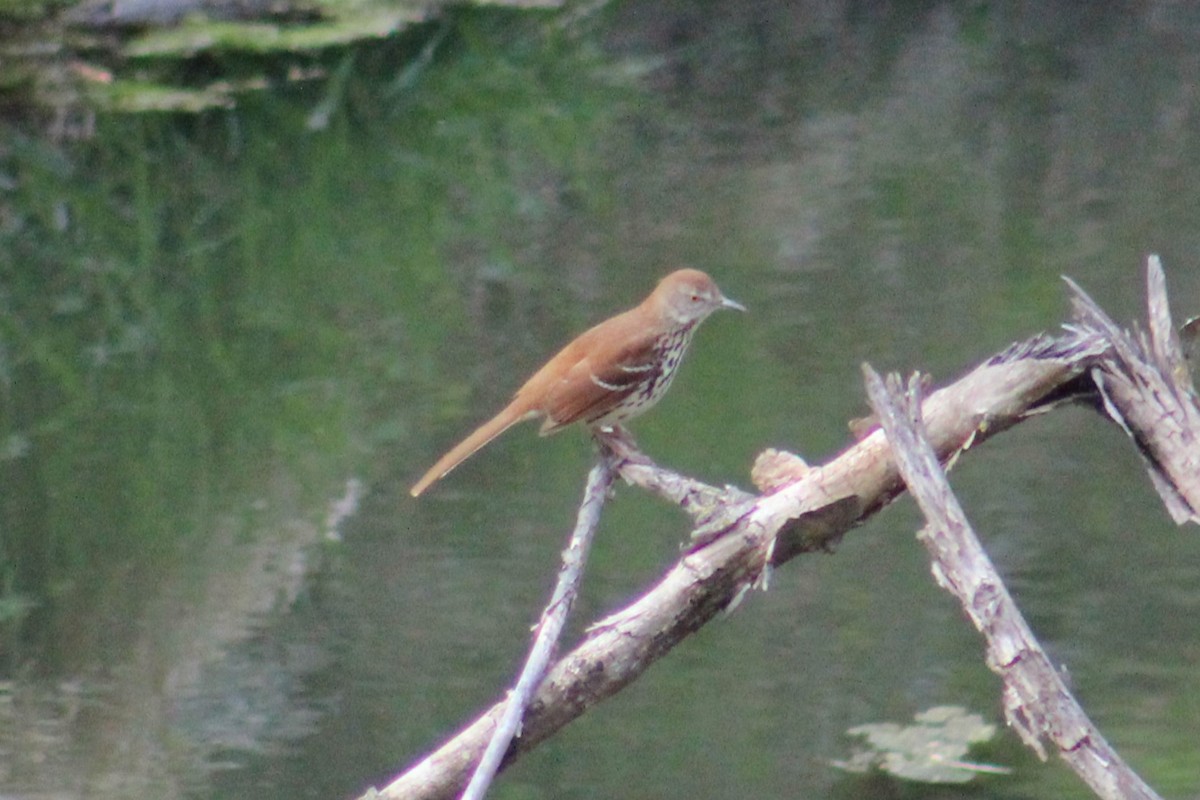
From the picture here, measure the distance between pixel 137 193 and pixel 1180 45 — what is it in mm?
7223

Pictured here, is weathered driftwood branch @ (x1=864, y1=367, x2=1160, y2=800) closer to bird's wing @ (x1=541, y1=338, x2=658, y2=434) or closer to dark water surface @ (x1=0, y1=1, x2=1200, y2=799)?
bird's wing @ (x1=541, y1=338, x2=658, y2=434)

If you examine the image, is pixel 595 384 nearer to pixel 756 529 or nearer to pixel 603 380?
pixel 603 380

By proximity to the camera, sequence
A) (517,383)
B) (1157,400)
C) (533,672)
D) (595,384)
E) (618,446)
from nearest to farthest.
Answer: (533,672)
(1157,400)
(618,446)
(595,384)
(517,383)

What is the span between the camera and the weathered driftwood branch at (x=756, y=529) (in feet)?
8.87

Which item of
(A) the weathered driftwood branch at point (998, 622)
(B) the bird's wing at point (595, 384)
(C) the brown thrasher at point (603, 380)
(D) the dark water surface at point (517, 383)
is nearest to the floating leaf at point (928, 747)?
(D) the dark water surface at point (517, 383)

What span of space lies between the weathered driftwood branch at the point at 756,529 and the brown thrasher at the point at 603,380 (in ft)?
3.18

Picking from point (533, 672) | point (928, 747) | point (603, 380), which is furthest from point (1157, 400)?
point (928, 747)

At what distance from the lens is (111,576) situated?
20.9 feet

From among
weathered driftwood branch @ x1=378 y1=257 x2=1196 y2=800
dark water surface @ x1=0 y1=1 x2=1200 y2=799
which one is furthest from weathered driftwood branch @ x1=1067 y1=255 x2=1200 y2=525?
dark water surface @ x1=0 y1=1 x2=1200 y2=799

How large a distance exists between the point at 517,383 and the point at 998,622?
200 inches

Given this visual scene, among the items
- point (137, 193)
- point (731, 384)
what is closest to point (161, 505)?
point (731, 384)

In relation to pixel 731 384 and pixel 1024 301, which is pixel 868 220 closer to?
pixel 1024 301

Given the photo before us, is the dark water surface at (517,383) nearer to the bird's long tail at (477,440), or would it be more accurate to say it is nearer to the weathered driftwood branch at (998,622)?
the bird's long tail at (477,440)

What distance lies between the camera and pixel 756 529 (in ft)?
9.14
